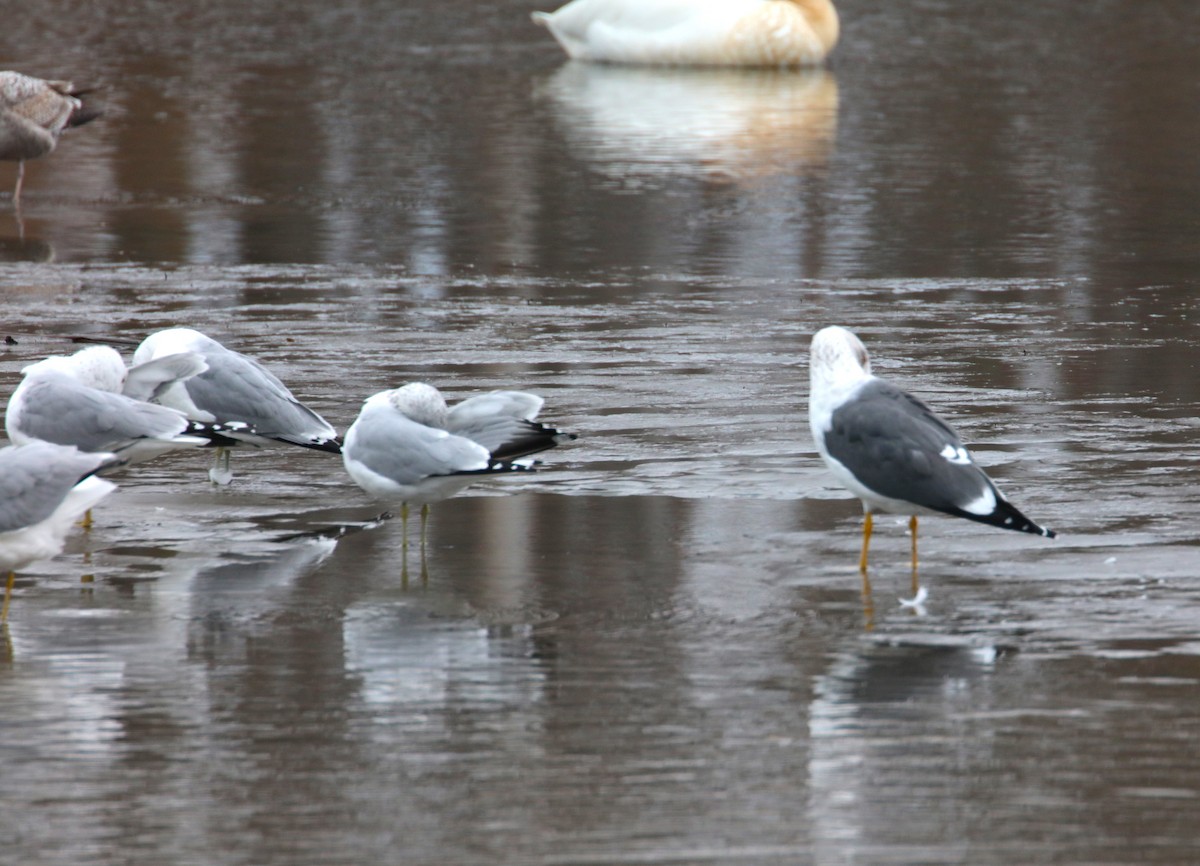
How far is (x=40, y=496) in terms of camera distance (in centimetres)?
674

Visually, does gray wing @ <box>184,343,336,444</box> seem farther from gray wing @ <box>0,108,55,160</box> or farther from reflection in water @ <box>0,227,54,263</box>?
gray wing @ <box>0,108,55,160</box>

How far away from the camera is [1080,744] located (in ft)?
18.6

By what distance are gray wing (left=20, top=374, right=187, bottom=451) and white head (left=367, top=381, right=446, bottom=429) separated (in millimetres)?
809

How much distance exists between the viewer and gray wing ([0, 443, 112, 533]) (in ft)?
21.9

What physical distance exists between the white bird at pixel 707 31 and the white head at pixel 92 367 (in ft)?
61.4

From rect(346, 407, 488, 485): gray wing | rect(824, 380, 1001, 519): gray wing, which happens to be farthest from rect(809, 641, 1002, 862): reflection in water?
rect(346, 407, 488, 485): gray wing

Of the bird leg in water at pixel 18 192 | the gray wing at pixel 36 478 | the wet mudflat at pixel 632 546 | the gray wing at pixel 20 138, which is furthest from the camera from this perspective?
the bird leg in water at pixel 18 192

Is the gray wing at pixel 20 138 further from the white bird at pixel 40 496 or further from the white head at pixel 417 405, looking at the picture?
the white bird at pixel 40 496

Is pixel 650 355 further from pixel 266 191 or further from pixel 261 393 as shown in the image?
pixel 266 191

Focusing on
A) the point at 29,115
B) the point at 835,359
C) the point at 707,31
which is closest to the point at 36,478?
the point at 835,359

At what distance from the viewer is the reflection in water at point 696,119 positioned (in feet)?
60.7

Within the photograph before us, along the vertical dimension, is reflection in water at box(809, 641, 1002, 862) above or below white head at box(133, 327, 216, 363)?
below

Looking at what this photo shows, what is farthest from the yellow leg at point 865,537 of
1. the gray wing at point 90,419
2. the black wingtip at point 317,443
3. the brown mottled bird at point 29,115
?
the brown mottled bird at point 29,115

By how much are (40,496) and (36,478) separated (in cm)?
7
